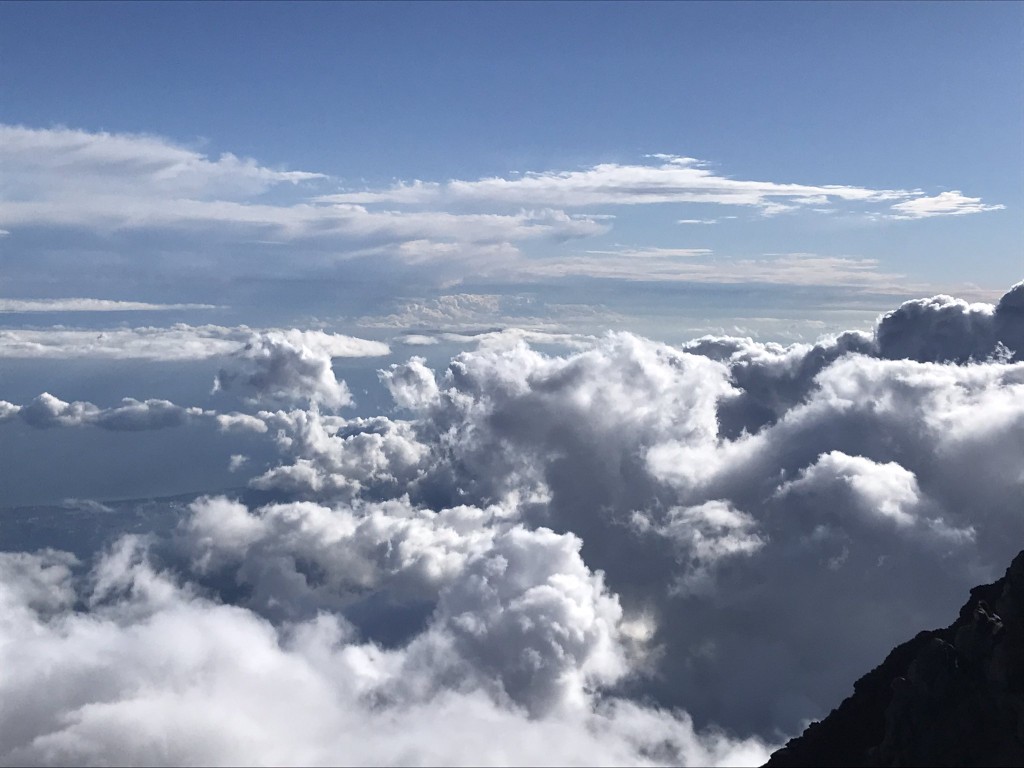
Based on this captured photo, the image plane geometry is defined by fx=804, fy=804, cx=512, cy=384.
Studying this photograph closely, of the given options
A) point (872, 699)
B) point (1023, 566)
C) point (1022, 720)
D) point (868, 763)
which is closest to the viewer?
point (1022, 720)

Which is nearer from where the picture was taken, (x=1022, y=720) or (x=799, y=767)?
(x=1022, y=720)

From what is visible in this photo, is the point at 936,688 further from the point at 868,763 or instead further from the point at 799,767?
the point at 799,767

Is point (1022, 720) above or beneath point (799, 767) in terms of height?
above

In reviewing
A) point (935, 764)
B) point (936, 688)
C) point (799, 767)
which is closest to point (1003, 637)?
point (936, 688)

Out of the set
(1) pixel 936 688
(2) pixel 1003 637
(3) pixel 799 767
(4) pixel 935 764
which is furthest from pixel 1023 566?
(3) pixel 799 767

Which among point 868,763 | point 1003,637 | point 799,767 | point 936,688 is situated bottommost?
point 799,767

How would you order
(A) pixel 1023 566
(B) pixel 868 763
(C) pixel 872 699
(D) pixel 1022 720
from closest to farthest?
(D) pixel 1022 720 → (B) pixel 868 763 → (A) pixel 1023 566 → (C) pixel 872 699

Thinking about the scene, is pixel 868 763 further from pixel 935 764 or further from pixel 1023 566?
pixel 1023 566
